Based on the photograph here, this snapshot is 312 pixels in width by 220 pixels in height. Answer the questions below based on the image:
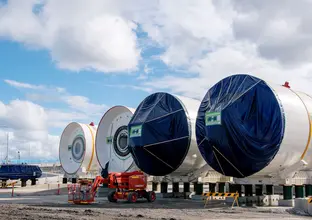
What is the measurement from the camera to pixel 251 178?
18406 millimetres

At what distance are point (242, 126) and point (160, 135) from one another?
5.39 m

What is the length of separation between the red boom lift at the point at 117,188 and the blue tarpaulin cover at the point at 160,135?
4.35 ft

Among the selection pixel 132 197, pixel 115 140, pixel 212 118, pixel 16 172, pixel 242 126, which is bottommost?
pixel 132 197

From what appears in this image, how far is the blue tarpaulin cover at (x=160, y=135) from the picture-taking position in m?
21.4

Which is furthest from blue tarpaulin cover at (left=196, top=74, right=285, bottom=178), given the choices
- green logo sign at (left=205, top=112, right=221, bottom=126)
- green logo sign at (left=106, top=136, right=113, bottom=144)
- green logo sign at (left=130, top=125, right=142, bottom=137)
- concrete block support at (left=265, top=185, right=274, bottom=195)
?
green logo sign at (left=106, top=136, right=113, bottom=144)

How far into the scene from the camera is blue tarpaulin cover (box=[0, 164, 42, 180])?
3838 cm

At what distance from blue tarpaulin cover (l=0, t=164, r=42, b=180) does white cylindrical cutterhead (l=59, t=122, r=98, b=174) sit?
4796 millimetres

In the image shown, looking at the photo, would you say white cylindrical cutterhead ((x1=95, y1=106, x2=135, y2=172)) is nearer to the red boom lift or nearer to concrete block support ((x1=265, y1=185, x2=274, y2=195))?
the red boom lift

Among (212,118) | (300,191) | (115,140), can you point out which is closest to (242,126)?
(212,118)

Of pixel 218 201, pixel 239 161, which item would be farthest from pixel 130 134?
pixel 239 161

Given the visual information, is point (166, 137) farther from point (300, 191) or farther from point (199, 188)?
point (300, 191)

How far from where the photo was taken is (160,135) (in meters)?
21.5

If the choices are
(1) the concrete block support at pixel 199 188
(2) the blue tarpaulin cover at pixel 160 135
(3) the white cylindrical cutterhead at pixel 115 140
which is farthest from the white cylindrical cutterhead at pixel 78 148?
(1) the concrete block support at pixel 199 188

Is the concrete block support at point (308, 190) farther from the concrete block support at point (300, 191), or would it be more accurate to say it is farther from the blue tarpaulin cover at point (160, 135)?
the blue tarpaulin cover at point (160, 135)
